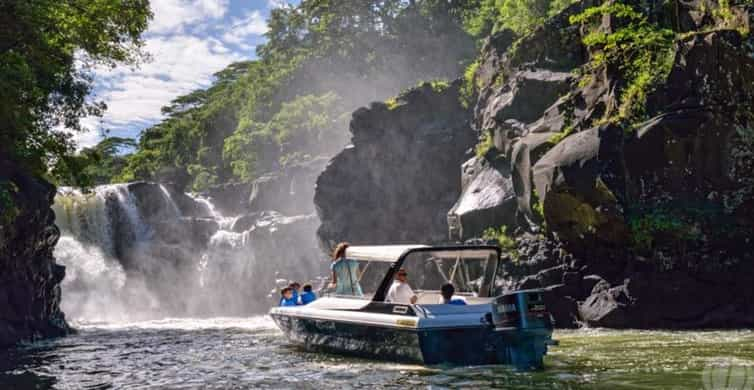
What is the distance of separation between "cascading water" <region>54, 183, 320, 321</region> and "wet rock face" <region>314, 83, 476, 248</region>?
17.3 ft

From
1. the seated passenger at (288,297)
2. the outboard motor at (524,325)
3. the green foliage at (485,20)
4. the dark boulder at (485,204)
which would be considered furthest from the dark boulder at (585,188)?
the green foliage at (485,20)

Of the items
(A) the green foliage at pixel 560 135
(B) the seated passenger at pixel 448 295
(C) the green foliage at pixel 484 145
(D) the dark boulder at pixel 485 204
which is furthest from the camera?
(C) the green foliage at pixel 484 145

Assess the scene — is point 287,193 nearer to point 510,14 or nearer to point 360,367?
point 510,14

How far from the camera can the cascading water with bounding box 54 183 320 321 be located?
40.0 metres

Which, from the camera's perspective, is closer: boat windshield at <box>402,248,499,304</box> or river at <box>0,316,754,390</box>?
river at <box>0,316,754,390</box>

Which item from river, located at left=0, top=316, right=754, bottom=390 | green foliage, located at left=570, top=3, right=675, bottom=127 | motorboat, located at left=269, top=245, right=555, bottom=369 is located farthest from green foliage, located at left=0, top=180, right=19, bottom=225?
green foliage, located at left=570, top=3, right=675, bottom=127

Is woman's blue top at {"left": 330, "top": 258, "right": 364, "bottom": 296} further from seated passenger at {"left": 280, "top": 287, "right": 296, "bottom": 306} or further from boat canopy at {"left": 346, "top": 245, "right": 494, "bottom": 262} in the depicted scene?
seated passenger at {"left": 280, "top": 287, "right": 296, "bottom": 306}

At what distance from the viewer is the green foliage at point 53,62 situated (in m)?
21.2

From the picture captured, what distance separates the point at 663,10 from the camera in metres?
26.0

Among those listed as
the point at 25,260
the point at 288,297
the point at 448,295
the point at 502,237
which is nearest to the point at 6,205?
the point at 25,260

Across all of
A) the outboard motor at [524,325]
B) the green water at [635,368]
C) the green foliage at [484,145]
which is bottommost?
the green water at [635,368]

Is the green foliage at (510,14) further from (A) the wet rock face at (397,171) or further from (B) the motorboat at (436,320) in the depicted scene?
(B) the motorboat at (436,320)

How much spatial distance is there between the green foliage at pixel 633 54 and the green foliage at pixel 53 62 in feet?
48.8

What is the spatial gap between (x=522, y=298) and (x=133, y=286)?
32.8 metres
